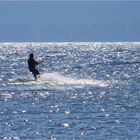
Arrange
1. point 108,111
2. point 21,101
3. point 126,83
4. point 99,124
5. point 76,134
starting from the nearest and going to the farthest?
point 76,134
point 99,124
point 108,111
point 21,101
point 126,83

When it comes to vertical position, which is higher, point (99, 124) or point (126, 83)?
point (126, 83)

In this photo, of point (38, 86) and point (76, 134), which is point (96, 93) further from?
point (76, 134)

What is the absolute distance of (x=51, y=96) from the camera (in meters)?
41.6

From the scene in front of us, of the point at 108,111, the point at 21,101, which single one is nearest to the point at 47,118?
the point at 108,111

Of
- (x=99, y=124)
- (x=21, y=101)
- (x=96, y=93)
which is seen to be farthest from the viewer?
(x=96, y=93)

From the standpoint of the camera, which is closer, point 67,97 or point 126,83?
point 67,97

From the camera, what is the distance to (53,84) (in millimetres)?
49000

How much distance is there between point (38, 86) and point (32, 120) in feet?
52.0

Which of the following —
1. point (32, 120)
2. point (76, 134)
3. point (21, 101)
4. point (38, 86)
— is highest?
point (38, 86)

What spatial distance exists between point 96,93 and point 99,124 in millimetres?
12574

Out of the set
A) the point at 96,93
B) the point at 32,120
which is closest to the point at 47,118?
the point at 32,120

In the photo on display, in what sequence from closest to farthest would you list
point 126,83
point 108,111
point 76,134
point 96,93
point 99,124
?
point 76,134
point 99,124
point 108,111
point 96,93
point 126,83

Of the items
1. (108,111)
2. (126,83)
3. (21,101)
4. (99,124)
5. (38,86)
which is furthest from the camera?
(126,83)

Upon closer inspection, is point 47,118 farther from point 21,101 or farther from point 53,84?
point 53,84
